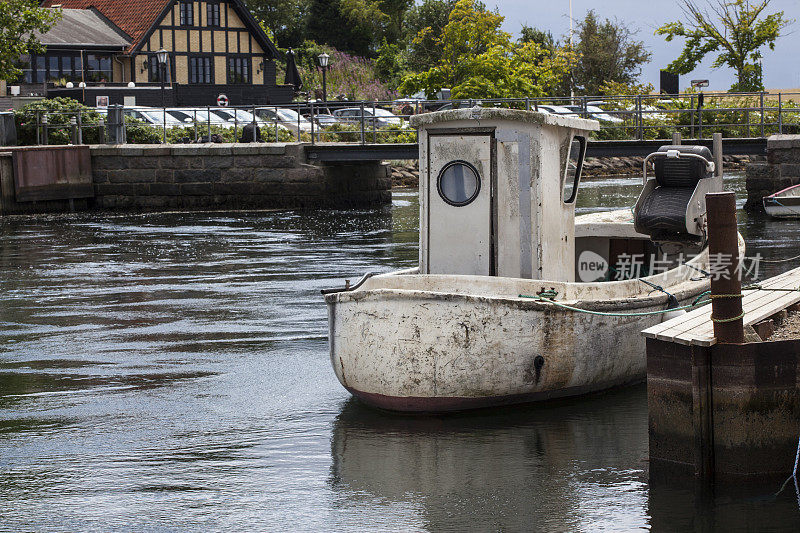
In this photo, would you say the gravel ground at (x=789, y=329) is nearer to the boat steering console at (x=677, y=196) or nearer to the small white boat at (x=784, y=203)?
the boat steering console at (x=677, y=196)

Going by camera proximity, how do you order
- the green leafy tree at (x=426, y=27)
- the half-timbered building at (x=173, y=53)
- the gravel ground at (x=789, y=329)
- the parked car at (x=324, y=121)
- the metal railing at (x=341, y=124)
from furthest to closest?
the green leafy tree at (x=426, y=27)
the half-timbered building at (x=173, y=53)
the parked car at (x=324, y=121)
the metal railing at (x=341, y=124)
the gravel ground at (x=789, y=329)

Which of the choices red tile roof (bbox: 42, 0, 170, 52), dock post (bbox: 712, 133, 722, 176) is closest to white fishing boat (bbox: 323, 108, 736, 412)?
dock post (bbox: 712, 133, 722, 176)

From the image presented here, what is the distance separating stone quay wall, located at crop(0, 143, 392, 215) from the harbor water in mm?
14877

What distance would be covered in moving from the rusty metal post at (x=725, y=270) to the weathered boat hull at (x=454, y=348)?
1.77 metres

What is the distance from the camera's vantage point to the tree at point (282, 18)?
2852 inches

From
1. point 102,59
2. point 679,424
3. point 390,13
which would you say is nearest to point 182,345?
point 679,424

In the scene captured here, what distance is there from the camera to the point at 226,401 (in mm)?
9727

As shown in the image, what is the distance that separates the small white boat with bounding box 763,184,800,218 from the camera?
2545 cm

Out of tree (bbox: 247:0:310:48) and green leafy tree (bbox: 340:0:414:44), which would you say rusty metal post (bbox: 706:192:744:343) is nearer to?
green leafy tree (bbox: 340:0:414:44)

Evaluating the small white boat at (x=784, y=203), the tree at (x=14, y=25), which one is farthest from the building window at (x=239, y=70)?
the small white boat at (x=784, y=203)

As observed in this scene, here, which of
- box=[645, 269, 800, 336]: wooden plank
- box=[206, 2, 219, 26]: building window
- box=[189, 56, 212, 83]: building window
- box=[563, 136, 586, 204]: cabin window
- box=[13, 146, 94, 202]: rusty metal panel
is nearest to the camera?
box=[645, 269, 800, 336]: wooden plank

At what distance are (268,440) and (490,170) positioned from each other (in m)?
2.95

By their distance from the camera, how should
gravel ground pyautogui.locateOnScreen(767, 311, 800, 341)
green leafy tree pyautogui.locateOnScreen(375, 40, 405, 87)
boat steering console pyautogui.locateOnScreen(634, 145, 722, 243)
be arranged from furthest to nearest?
green leafy tree pyautogui.locateOnScreen(375, 40, 405, 87) < boat steering console pyautogui.locateOnScreen(634, 145, 722, 243) < gravel ground pyautogui.locateOnScreen(767, 311, 800, 341)

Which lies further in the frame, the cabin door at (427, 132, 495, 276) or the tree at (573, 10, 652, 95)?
the tree at (573, 10, 652, 95)
